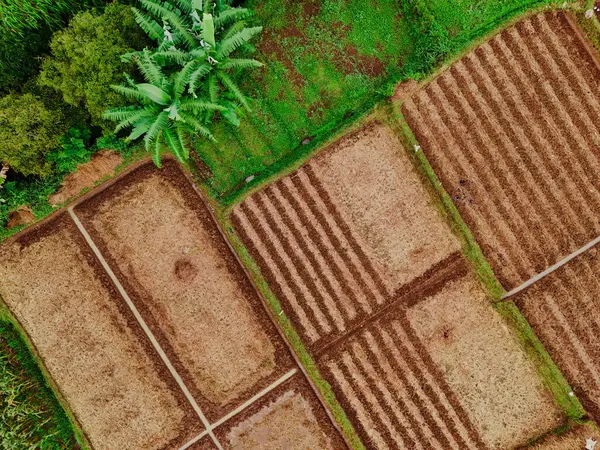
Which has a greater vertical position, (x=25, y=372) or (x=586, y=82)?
(x=25, y=372)

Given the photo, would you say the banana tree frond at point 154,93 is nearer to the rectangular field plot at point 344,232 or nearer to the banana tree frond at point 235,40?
the banana tree frond at point 235,40

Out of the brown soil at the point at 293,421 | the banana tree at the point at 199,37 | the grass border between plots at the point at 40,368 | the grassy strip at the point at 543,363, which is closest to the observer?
the banana tree at the point at 199,37

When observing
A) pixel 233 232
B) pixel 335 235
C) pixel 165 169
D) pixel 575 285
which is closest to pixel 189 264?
pixel 233 232

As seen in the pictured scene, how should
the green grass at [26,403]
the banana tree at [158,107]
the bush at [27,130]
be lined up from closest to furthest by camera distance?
the banana tree at [158,107] → the bush at [27,130] → the green grass at [26,403]

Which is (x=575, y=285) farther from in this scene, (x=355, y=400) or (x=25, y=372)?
(x=25, y=372)

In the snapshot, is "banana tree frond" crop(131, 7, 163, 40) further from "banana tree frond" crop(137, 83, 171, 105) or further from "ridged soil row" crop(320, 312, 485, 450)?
"ridged soil row" crop(320, 312, 485, 450)

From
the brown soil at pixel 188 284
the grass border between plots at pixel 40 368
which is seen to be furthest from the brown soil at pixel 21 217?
the grass border between plots at pixel 40 368
